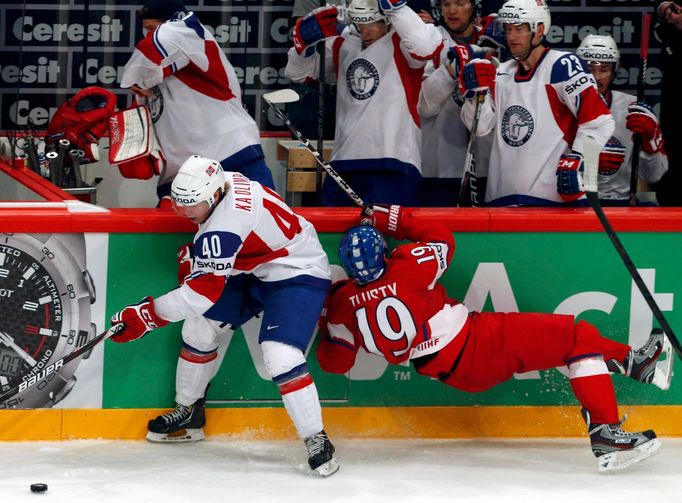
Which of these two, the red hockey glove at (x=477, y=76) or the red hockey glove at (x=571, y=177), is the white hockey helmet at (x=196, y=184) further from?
the red hockey glove at (x=571, y=177)

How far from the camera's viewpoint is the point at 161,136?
5434 millimetres

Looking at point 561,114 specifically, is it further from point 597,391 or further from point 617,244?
point 597,391

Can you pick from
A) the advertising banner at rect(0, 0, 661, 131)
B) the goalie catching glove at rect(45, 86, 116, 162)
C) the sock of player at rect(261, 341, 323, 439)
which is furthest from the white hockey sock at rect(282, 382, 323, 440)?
the advertising banner at rect(0, 0, 661, 131)

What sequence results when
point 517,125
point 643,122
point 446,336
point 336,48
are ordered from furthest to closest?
point 643,122 → point 336,48 → point 517,125 → point 446,336

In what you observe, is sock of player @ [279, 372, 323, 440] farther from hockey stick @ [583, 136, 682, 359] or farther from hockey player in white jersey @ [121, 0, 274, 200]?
hockey stick @ [583, 136, 682, 359]

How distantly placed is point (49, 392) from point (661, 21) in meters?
2.79

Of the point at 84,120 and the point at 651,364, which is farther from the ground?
the point at 84,120

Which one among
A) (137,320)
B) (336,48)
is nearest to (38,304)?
(137,320)

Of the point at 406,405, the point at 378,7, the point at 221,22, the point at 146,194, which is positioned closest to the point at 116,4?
the point at 221,22

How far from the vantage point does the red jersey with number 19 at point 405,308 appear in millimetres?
4930

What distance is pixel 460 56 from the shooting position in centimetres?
556

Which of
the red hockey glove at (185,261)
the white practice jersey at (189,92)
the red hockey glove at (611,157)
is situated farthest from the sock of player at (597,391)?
the white practice jersey at (189,92)

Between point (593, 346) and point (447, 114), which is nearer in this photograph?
point (593, 346)

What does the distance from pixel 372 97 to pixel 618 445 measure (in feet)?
5.34
